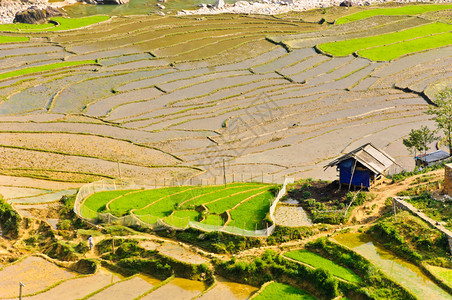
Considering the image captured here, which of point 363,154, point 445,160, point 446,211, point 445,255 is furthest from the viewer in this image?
point 445,160

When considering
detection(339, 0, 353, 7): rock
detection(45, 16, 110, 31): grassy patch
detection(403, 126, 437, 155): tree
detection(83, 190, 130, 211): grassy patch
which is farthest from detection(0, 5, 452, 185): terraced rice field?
detection(339, 0, 353, 7): rock

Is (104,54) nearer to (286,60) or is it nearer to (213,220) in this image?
(286,60)

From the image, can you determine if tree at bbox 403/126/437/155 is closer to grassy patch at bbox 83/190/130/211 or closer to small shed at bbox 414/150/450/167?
small shed at bbox 414/150/450/167

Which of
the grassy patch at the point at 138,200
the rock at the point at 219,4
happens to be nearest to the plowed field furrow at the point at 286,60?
the rock at the point at 219,4

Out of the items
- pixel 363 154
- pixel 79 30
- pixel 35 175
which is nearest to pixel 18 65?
pixel 79 30

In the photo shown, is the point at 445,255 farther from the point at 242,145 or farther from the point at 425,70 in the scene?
the point at 425,70

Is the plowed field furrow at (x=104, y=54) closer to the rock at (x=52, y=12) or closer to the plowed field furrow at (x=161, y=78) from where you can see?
the plowed field furrow at (x=161, y=78)
